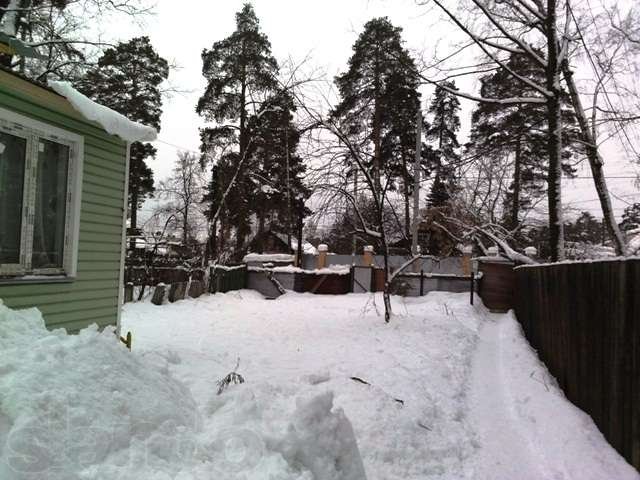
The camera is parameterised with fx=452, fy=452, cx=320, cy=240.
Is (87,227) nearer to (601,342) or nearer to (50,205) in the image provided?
(50,205)

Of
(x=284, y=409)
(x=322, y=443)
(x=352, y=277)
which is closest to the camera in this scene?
(x=322, y=443)

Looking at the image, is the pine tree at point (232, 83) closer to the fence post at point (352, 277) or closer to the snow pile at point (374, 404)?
the fence post at point (352, 277)

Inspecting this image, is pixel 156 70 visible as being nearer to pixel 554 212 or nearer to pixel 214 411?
pixel 554 212

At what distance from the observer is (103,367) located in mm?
2904

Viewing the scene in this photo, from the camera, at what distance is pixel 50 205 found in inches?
181

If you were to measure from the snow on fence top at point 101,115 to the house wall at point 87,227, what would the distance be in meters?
0.15

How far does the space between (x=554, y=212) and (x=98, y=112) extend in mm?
9024

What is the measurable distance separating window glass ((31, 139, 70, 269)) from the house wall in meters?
0.21

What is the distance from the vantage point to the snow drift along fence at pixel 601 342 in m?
3.71

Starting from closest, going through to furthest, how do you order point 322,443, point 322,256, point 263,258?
1. point 322,443
2. point 263,258
3. point 322,256

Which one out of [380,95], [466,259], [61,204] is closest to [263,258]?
[380,95]

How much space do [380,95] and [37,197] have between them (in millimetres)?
9788

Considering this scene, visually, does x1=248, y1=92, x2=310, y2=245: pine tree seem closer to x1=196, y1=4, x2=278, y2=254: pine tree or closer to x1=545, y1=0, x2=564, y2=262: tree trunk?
x1=196, y1=4, x2=278, y2=254: pine tree

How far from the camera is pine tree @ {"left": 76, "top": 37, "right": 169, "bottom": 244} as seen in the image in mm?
17797
